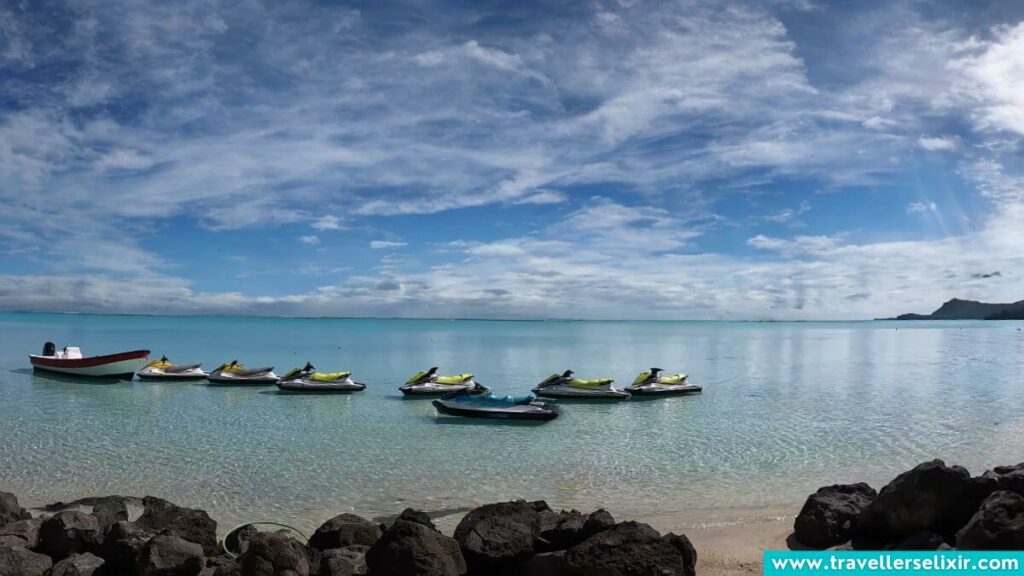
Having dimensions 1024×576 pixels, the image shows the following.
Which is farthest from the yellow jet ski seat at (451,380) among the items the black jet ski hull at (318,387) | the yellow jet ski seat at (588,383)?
the yellow jet ski seat at (588,383)

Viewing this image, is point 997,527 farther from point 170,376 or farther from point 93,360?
point 93,360

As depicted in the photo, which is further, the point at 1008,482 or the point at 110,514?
the point at 110,514

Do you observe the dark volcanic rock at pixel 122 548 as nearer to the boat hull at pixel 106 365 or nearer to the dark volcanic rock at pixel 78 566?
the dark volcanic rock at pixel 78 566

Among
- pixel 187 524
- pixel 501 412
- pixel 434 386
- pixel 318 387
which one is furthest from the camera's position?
pixel 318 387

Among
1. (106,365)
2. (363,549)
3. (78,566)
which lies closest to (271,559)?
(363,549)

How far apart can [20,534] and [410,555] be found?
6.06 m

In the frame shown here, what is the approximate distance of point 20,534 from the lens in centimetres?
947

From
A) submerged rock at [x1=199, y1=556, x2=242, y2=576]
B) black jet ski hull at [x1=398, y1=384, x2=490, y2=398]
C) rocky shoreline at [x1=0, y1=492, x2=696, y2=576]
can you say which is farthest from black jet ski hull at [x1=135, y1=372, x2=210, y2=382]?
submerged rock at [x1=199, y1=556, x2=242, y2=576]

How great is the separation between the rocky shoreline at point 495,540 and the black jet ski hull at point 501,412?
1343 centimetres

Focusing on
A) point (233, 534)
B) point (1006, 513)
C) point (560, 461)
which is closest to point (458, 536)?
point (233, 534)

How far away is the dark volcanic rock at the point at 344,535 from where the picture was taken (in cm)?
943

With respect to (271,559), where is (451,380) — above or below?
below

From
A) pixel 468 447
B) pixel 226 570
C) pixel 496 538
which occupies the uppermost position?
pixel 496 538

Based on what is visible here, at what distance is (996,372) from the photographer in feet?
149
